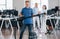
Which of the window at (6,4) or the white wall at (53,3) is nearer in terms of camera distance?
the window at (6,4)

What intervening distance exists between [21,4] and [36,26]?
1.94 metres

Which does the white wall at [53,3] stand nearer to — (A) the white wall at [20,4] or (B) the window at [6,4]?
(A) the white wall at [20,4]

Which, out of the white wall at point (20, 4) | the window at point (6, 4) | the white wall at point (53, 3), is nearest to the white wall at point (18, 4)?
the white wall at point (20, 4)

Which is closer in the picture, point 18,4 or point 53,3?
point 18,4

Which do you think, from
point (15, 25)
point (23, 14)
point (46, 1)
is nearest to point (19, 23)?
point (15, 25)

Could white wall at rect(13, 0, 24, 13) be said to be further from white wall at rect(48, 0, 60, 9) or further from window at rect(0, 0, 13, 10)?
white wall at rect(48, 0, 60, 9)

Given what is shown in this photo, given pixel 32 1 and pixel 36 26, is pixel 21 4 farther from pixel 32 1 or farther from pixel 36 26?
pixel 36 26

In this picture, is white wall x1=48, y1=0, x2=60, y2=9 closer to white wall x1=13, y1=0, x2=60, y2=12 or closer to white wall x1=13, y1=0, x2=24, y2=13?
white wall x1=13, y1=0, x2=60, y2=12

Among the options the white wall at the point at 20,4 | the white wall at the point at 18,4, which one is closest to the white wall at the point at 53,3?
the white wall at the point at 20,4

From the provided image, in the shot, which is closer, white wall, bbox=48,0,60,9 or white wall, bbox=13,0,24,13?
white wall, bbox=13,0,24,13

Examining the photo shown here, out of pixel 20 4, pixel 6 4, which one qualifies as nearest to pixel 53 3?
pixel 20 4

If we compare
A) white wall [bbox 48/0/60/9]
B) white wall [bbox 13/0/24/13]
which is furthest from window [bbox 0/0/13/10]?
white wall [bbox 48/0/60/9]

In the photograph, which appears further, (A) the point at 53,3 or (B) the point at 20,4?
(A) the point at 53,3

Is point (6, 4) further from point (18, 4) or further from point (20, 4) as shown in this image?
point (20, 4)
